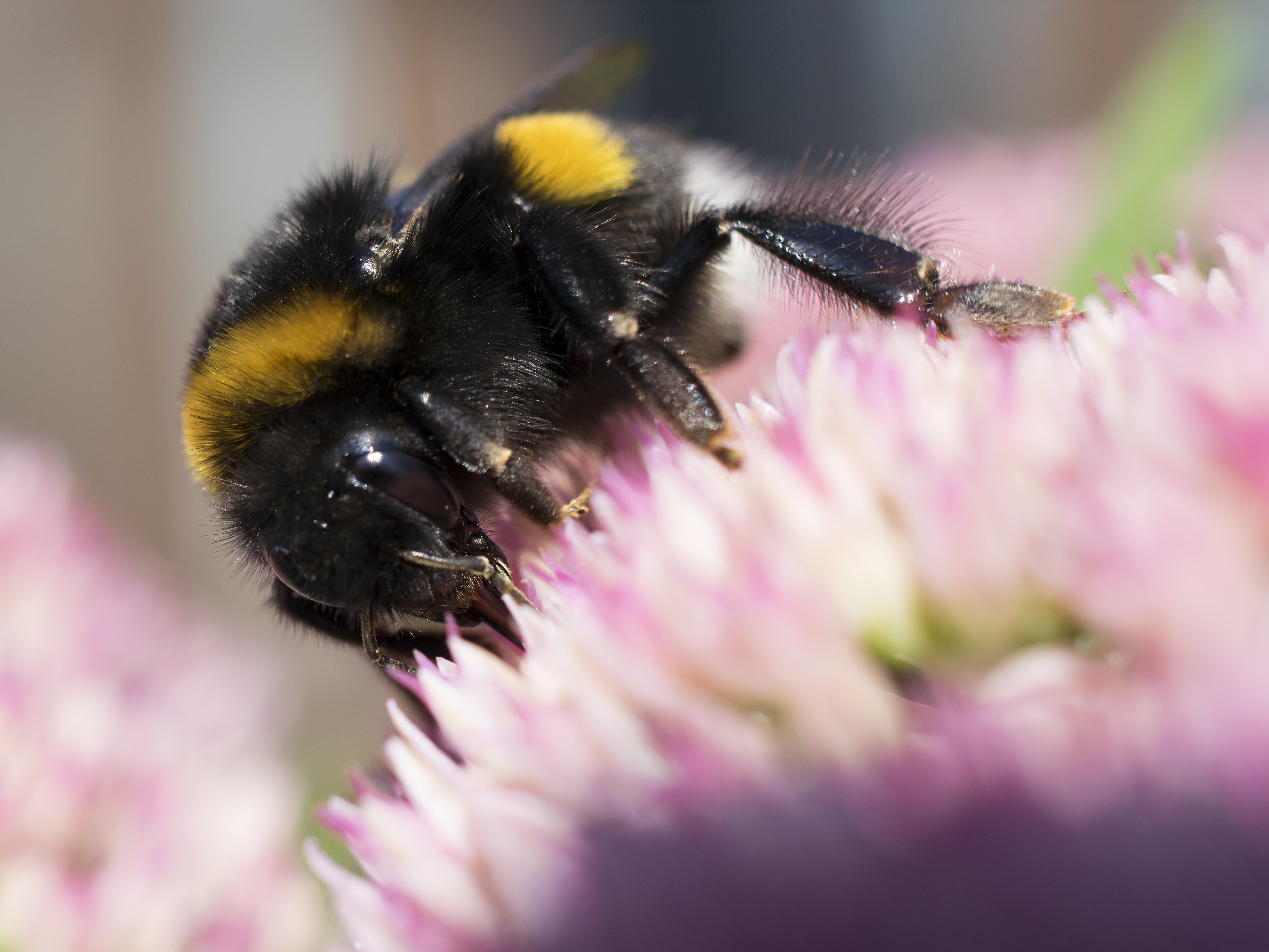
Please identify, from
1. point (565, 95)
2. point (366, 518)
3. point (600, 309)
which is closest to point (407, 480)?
point (366, 518)

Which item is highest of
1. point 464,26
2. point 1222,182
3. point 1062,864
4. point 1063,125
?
point 464,26

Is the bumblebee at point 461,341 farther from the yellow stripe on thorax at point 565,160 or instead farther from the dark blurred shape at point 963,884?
the dark blurred shape at point 963,884

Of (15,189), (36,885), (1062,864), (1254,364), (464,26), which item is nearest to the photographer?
(1062,864)

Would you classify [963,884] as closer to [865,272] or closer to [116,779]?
[865,272]

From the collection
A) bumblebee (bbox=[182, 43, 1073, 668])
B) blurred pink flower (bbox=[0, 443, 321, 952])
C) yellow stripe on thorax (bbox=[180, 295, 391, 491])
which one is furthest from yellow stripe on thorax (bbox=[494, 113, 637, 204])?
blurred pink flower (bbox=[0, 443, 321, 952])

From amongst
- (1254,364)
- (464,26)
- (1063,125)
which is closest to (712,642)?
(1254,364)

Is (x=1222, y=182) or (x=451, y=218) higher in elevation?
(x=1222, y=182)

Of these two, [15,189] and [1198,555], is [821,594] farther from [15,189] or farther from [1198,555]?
[15,189]
